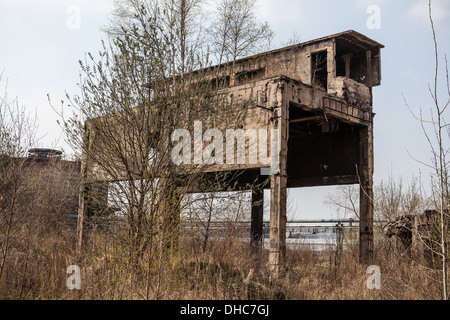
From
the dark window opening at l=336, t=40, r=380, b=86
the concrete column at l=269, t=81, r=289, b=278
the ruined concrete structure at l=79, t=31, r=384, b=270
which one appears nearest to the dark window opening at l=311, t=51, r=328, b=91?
the ruined concrete structure at l=79, t=31, r=384, b=270

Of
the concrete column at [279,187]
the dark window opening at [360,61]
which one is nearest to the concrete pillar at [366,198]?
the dark window opening at [360,61]

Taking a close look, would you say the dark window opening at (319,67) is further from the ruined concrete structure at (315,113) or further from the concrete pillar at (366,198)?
the concrete pillar at (366,198)

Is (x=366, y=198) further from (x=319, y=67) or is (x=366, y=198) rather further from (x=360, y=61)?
(x=360, y=61)

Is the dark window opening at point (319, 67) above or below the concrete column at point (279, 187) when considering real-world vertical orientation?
above

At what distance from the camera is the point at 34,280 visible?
28.6ft

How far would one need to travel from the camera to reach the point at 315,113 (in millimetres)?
14383

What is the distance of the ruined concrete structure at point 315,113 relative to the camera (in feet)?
41.0

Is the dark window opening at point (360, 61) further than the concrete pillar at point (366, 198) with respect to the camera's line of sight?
Yes

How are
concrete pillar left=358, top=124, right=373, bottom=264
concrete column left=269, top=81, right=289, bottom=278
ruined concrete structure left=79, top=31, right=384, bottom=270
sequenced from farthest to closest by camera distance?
concrete pillar left=358, top=124, right=373, bottom=264
ruined concrete structure left=79, top=31, right=384, bottom=270
concrete column left=269, top=81, right=289, bottom=278

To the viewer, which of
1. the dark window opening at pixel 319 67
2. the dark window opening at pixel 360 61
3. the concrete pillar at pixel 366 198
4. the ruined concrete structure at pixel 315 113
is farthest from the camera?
the dark window opening at pixel 360 61

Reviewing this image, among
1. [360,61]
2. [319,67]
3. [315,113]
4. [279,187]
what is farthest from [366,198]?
[360,61]

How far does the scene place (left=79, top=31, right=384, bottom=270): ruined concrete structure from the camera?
41.0 feet

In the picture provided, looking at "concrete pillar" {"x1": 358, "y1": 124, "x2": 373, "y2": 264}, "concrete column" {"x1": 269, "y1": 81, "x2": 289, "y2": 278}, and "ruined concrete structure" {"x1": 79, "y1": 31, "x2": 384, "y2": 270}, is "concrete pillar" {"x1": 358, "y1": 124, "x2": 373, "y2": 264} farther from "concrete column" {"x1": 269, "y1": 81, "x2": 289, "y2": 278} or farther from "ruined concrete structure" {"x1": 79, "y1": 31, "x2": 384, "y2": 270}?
"concrete column" {"x1": 269, "y1": 81, "x2": 289, "y2": 278}

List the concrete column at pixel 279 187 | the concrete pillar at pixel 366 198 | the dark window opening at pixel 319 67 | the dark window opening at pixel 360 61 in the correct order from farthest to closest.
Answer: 1. the dark window opening at pixel 360 61
2. the dark window opening at pixel 319 67
3. the concrete pillar at pixel 366 198
4. the concrete column at pixel 279 187
